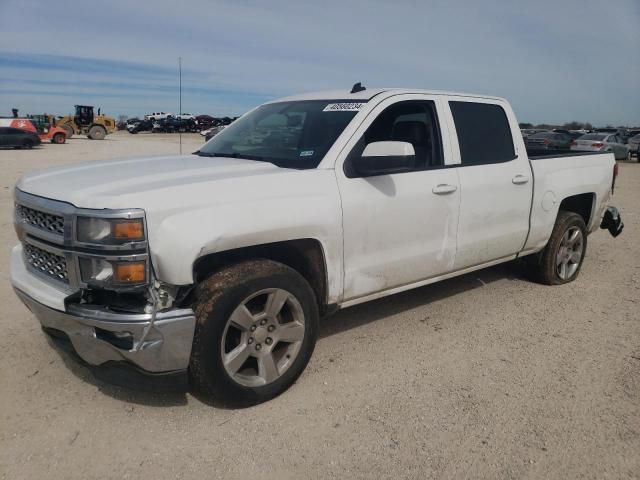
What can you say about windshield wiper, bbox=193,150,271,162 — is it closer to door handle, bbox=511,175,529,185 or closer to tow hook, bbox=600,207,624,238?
door handle, bbox=511,175,529,185

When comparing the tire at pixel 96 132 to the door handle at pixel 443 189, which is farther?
the tire at pixel 96 132

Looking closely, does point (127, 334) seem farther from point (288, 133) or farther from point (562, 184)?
point (562, 184)

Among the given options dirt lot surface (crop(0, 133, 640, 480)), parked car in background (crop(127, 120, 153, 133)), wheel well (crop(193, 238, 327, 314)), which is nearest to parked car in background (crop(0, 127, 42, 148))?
dirt lot surface (crop(0, 133, 640, 480))

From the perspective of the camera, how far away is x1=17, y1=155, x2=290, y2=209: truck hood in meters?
2.58

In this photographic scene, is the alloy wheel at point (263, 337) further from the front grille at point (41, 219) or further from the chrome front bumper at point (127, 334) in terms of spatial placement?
the front grille at point (41, 219)

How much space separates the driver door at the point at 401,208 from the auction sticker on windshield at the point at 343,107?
0.13 meters

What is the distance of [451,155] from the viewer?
400cm

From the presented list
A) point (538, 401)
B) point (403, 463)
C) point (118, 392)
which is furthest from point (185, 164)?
point (538, 401)

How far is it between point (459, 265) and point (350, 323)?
3.32 feet

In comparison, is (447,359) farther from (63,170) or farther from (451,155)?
(63,170)

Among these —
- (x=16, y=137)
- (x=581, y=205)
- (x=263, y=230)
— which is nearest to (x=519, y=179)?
(x=581, y=205)

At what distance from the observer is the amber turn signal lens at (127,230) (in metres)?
2.49

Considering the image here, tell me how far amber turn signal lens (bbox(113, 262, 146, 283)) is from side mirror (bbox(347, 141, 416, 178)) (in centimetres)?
144

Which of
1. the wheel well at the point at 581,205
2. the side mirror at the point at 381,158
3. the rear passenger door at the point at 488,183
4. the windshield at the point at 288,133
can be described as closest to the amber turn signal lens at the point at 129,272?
the windshield at the point at 288,133
